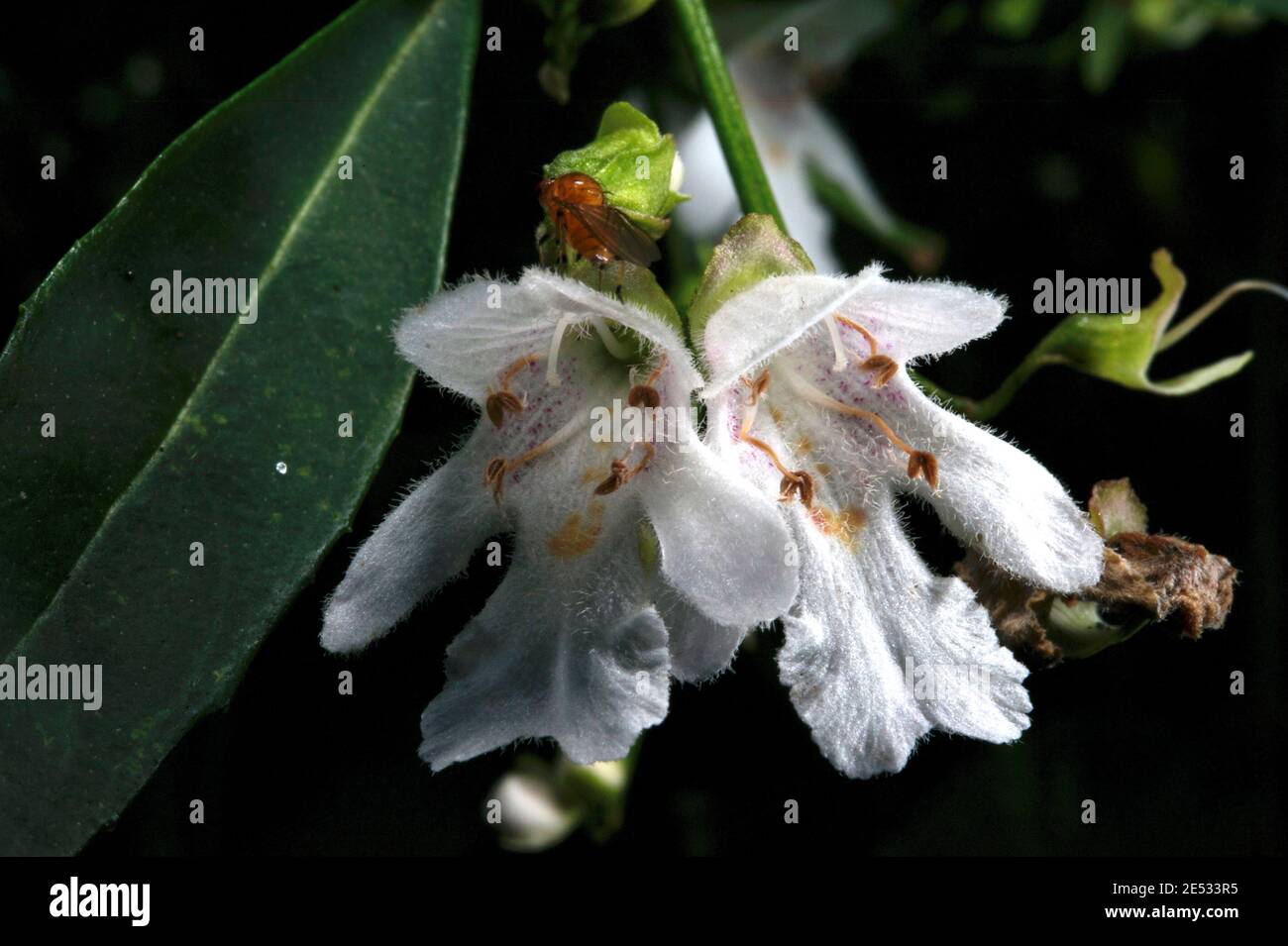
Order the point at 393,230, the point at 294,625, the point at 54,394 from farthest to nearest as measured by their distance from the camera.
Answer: the point at 294,625 → the point at 393,230 → the point at 54,394

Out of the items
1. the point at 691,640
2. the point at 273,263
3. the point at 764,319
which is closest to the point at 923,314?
the point at 764,319

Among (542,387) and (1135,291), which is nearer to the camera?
(542,387)

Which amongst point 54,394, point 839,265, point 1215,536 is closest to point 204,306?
point 54,394

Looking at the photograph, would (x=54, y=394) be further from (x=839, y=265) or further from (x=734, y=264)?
(x=839, y=265)

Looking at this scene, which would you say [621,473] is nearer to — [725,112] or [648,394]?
[648,394]

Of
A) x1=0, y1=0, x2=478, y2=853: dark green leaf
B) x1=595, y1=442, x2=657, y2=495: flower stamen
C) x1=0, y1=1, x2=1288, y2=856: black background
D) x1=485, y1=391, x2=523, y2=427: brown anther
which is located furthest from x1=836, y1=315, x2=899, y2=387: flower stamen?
x1=0, y1=1, x2=1288, y2=856: black background

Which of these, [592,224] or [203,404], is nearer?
[592,224]

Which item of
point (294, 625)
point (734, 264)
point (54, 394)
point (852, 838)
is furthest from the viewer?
point (852, 838)
